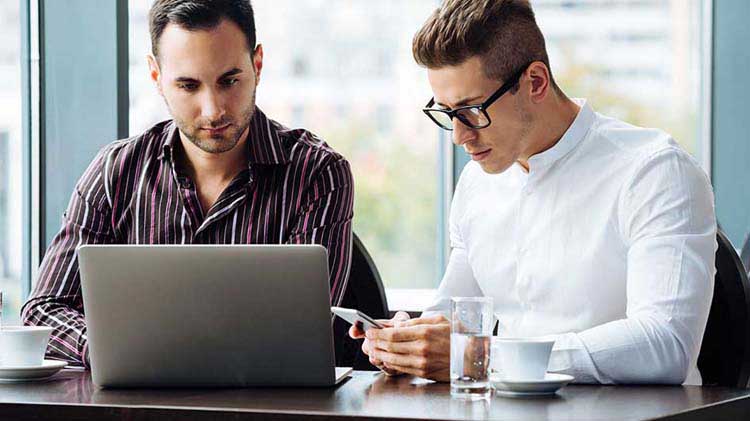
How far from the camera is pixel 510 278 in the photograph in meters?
2.15

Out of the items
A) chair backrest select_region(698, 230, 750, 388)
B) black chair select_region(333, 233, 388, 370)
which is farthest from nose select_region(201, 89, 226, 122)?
chair backrest select_region(698, 230, 750, 388)

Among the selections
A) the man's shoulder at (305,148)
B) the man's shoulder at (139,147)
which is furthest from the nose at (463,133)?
the man's shoulder at (139,147)

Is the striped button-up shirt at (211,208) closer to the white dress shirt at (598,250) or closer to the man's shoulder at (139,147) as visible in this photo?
the man's shoulder at (139,147)

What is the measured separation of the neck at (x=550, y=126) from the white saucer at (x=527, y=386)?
0.69 metres

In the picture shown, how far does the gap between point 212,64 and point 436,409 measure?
43.6 inches

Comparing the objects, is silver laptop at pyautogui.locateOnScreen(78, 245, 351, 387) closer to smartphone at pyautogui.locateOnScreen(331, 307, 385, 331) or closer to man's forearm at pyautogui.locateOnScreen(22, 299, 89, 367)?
smartphone at pyautogui.locateOnScreen(331, 307, 385, 331)

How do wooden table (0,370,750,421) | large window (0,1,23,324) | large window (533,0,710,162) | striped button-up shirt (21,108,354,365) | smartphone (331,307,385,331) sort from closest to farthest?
wooden table (0,370,750,421)
smartphone (331,307,385,331)
striped button-up shirt (21,108,354,365)
large window (0,1,23,324)
large window (533,0,710,162)

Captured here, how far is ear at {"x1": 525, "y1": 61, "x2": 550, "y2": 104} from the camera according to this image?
208cm

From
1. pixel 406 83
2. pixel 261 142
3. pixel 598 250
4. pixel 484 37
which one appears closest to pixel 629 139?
pixel 598 250

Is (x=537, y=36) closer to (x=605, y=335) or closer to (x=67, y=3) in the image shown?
(x=605, y=335)

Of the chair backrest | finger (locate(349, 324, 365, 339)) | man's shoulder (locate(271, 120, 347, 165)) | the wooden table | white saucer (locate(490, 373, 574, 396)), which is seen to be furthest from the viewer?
man's shoulder (locate(271, 120, 347, 165))

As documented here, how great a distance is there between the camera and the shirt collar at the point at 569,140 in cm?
210

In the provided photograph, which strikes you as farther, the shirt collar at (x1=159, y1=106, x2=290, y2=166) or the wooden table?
the shirt collar at (x1=159, y1=106, x2=290, y2=166)

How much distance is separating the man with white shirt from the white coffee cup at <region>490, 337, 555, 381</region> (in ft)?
0.69
